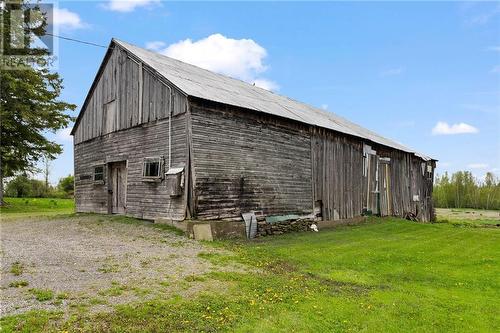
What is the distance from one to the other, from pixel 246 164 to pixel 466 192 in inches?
1318

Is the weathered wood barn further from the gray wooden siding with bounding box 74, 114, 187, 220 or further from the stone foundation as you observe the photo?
the stone foundation

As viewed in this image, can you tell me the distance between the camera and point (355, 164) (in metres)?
20.3

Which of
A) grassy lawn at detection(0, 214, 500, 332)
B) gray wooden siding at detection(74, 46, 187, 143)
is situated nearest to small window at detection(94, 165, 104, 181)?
gray wooden siding at detection(74, 46, 187, 143)

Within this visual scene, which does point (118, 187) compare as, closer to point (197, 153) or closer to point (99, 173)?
point (99, 173)

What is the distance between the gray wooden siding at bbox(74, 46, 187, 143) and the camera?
14.2 metres

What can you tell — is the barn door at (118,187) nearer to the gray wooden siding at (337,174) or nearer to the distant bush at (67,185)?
the gray wooden siding at (337,174)

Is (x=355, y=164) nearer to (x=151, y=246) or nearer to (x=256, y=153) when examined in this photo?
(x=256, y=153)

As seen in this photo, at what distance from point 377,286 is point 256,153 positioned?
7.93 m

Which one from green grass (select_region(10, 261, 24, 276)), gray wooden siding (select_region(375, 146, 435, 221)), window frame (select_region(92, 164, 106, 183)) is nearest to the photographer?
green grass (select_region(10, 261, 24, 276))

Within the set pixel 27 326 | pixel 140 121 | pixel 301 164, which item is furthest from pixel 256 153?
pixel 27 326

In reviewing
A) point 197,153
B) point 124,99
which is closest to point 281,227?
point 197,153

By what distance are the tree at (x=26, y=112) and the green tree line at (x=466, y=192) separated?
3643 centimetres

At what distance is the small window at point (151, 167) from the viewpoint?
14.1 meters

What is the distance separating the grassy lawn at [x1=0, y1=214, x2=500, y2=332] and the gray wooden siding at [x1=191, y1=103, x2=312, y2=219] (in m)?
2.11
